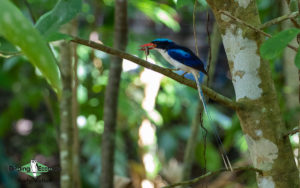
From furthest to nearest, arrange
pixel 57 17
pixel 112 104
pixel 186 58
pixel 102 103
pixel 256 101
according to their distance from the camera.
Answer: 1. pixel 102 103
2. pixel 112 104
3. pixel 186 58
4. pixel 256 101
5. pixel 57 17

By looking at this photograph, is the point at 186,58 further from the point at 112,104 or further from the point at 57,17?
the point at 57,17

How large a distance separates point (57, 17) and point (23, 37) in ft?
1.00

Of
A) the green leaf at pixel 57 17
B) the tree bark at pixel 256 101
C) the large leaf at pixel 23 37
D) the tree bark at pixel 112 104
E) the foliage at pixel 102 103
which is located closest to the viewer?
the large leaf at pixel 23 37

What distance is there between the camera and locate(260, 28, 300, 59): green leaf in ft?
2.34

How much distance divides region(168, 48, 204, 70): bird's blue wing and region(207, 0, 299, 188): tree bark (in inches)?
13.0

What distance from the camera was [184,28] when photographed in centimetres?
621

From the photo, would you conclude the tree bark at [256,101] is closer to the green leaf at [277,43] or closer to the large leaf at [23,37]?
the green leaf at [277,43]

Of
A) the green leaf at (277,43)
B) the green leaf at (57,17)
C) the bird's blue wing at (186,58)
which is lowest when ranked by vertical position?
the green leaf at (277,43)

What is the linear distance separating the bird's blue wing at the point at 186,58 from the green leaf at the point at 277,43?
637 mm

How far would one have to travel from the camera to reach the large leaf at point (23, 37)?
366mm

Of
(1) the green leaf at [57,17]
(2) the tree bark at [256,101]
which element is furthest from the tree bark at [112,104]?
(1) the green leaf at [57,17]

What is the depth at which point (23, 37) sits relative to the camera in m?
0.37

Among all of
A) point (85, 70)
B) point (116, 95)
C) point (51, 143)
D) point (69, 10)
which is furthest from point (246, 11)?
point (51, 143)

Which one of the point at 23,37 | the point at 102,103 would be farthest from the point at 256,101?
the point at 102,103
